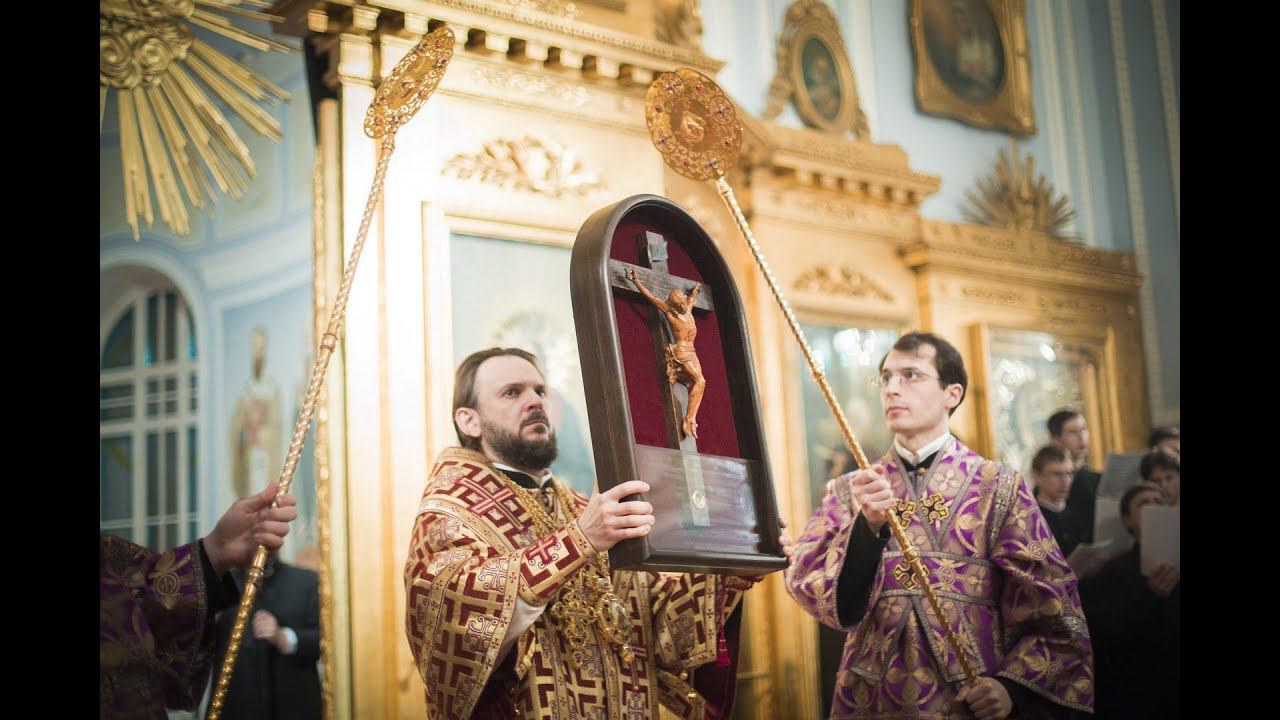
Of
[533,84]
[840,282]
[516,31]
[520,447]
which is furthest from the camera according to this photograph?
[840,282]

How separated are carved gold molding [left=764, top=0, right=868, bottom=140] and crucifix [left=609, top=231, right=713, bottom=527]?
8.88ft

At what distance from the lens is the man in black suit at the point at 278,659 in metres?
4.98

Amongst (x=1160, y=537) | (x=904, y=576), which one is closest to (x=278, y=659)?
(x=904, y=576)

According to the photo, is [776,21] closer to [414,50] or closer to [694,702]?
[414,50]

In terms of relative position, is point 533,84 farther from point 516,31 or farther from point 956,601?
point 956,601

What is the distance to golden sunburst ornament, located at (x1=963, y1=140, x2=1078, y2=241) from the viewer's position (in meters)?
7.30

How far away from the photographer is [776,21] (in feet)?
21.9

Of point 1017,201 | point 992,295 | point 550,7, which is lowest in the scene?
point 992,295

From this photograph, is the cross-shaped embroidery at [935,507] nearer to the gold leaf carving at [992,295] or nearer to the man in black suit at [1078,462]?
the man in black suit at [1078,462]

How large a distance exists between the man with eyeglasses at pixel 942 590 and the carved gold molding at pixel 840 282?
1.65 m

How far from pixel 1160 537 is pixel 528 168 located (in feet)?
11.5

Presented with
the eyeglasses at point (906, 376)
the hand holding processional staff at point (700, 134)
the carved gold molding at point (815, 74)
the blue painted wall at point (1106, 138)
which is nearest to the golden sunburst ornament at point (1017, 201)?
the blue painted wall at point (1106, 138)

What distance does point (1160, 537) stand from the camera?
6.28 metres
